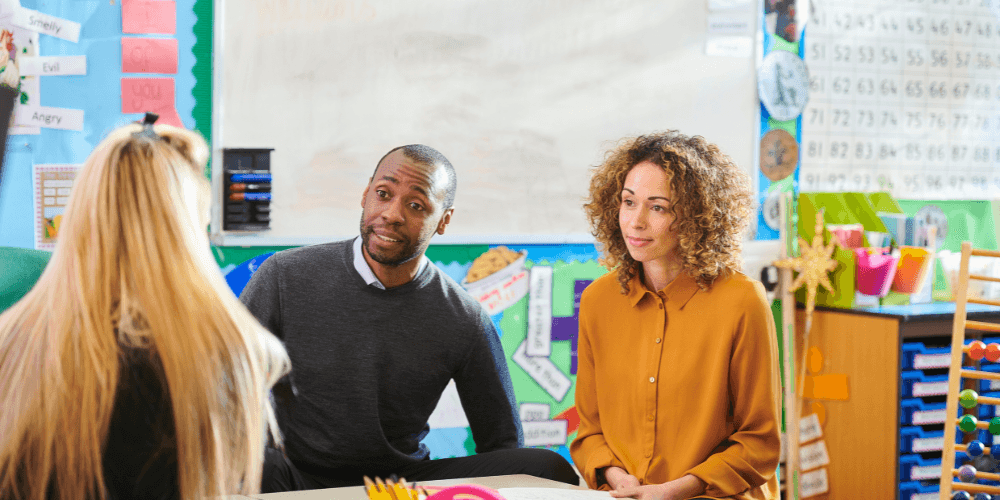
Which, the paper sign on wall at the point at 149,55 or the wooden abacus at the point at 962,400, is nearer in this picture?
the wooden abacus at the point at 962,400

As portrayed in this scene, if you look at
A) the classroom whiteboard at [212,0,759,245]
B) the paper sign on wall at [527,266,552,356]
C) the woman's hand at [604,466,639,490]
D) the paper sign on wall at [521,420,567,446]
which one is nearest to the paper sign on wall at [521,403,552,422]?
the paper sign on wall at [521,420,567,446]

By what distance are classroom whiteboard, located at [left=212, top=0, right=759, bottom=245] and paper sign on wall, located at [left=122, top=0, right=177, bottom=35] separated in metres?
0.14

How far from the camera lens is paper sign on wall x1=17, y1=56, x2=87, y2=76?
236cm

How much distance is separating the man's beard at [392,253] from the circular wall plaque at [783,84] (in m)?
1.78

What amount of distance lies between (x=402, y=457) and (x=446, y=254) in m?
0.99

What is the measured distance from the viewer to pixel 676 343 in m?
1.68

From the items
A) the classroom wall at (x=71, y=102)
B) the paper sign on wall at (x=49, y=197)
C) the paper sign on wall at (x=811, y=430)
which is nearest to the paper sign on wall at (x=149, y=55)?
the classroom wall at (x=71, y=102)

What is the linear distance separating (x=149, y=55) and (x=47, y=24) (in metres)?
0.27

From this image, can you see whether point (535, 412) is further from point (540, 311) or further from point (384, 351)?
point (384, 351)

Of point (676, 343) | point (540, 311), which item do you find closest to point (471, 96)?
point (540, 311)

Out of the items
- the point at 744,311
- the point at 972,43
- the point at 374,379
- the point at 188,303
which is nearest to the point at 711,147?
the point at 744,311

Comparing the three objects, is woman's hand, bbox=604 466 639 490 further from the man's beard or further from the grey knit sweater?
the man's beard

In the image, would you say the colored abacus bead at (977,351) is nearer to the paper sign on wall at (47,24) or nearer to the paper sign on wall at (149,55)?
the paper sign on wall at (149,55)

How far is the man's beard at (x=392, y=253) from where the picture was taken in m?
1.94
